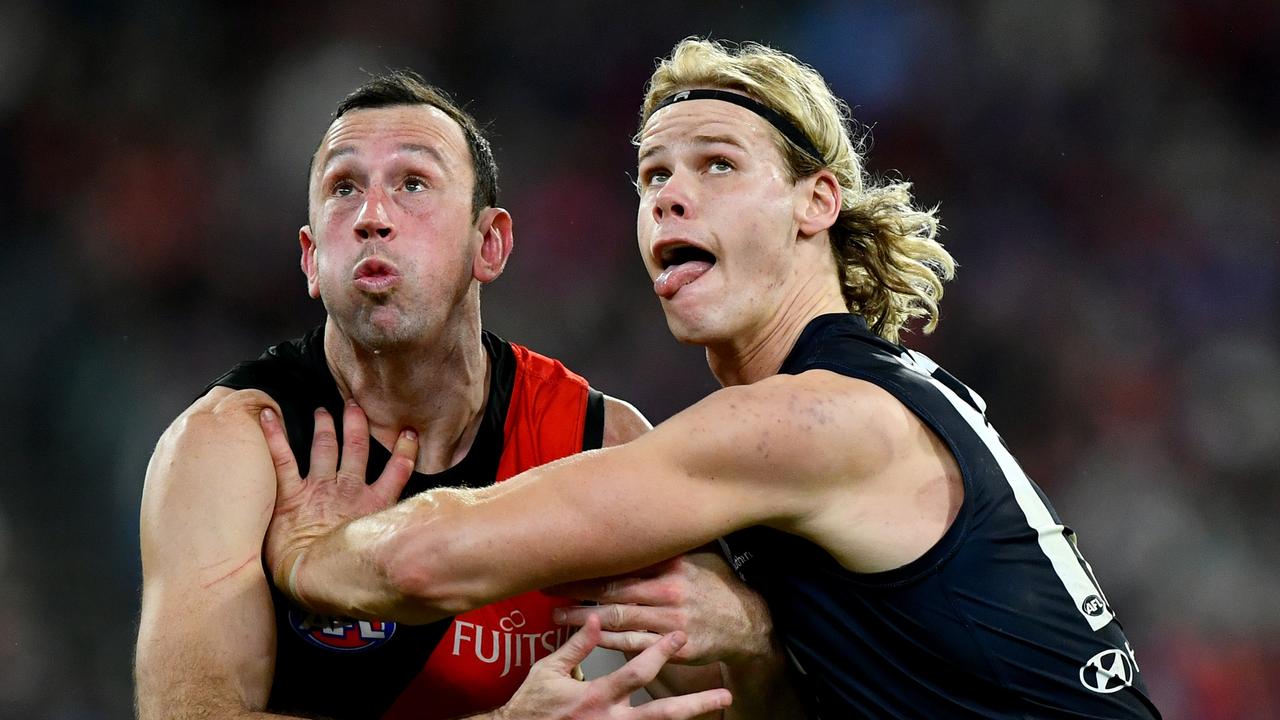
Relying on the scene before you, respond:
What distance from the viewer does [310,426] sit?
380 cm

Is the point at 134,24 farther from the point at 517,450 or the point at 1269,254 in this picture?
the point at 1269,254

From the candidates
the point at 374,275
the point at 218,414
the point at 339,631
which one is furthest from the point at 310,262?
the point at 339,631

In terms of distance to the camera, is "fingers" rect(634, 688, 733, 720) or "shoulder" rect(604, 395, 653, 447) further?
"shoulder" rect(604, 395, 653, 447)

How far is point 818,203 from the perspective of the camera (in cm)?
382

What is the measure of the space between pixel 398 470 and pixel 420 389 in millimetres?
331

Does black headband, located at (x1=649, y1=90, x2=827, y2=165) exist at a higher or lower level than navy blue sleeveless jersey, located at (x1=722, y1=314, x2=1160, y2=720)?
higher

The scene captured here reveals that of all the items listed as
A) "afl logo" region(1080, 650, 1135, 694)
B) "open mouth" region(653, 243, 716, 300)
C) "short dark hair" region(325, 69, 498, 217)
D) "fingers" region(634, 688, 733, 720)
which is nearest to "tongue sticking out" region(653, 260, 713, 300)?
"open mouth" region(653, 243, 716, 300)

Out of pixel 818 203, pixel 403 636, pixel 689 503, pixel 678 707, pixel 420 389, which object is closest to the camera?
pixel 689 503

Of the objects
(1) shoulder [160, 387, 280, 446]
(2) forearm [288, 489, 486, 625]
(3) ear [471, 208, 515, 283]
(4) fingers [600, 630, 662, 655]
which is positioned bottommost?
(4) fingers [600, 630, 662, 655]

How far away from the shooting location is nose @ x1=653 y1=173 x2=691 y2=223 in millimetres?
3623

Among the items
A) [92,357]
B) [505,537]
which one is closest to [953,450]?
[505,537]

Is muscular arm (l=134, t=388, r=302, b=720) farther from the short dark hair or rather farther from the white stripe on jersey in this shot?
the white stripe on jersey

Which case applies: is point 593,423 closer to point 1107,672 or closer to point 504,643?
point 504,643

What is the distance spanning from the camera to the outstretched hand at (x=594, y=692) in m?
3.01
